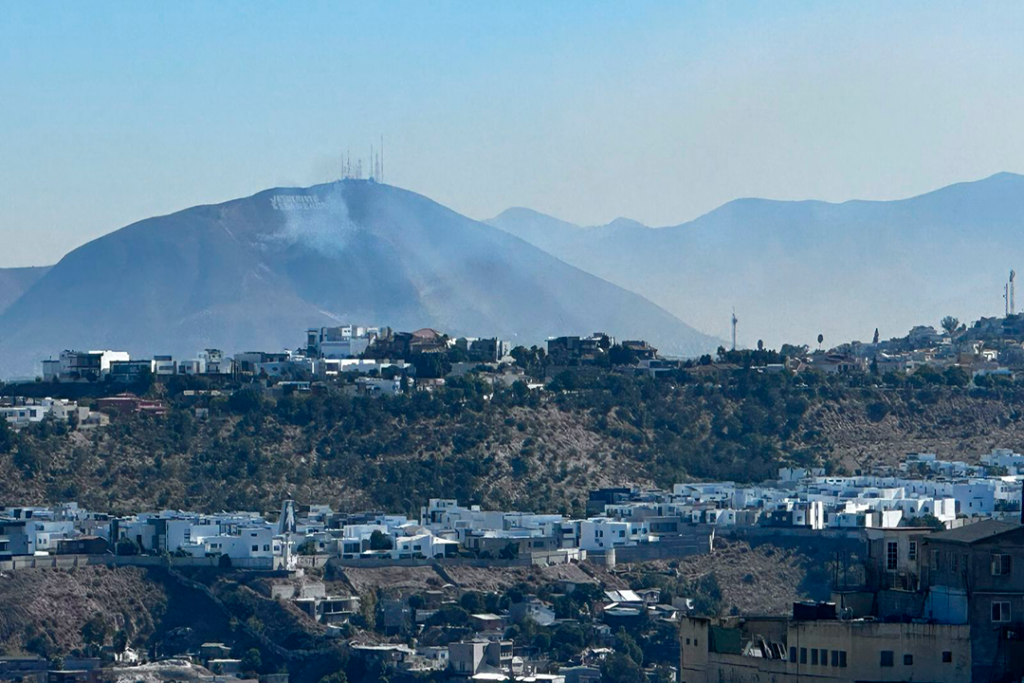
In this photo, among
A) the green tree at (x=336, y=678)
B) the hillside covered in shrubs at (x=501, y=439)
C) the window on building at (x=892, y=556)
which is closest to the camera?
the window on building at (x=892, y=556)

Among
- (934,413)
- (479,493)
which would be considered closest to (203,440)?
(479,493)

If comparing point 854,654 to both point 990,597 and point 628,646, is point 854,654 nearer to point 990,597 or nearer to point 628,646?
point 990,597

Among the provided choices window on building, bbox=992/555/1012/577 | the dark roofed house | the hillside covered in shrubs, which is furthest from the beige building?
the hillside covered in shrubs

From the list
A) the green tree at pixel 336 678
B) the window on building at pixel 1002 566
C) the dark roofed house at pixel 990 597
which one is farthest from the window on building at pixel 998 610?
the green tree at pixel 336 678

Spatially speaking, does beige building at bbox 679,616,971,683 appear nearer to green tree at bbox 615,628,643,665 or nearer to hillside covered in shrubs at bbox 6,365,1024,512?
green tree at bbox 615,628,643,665

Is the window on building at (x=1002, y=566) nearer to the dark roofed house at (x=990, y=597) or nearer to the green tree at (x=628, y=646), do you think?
the dark roofed house at (x=990, y=597)

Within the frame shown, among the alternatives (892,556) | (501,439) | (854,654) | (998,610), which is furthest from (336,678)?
(998,610)
